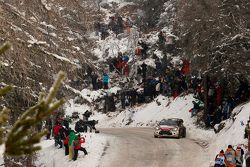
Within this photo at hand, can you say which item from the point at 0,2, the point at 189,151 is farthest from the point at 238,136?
the point at 0,2

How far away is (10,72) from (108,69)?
40.9 m

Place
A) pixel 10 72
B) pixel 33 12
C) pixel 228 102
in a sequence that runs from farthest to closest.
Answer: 1. pixel 228 102
2. pixel 33 12
3. pixel 10 72

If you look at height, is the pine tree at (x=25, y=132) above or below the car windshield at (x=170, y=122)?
above

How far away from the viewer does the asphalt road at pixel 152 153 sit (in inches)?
837

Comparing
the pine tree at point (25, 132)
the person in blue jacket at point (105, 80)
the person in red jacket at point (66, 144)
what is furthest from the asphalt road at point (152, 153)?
the pine tree at point (25, 132)

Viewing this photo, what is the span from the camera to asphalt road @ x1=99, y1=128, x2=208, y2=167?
69.7 ft

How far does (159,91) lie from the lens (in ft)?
137

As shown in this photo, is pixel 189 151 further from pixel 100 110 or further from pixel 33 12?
pixel 100 110

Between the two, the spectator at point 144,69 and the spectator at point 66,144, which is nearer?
the spectator at point 66,144

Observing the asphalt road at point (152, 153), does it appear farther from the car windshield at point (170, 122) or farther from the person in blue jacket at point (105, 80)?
the person in blue jacket at point (105, 80)

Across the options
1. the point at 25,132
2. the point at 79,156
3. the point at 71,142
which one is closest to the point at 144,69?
the point at 79,156

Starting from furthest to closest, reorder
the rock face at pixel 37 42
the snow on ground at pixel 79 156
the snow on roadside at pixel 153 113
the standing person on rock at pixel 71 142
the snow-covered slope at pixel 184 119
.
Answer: the snow on roadside at pixel 153 113 → the snow-covered slope at pixel 184 119 → the standing person on rock at pixel 71 142 → the snow on ground at pixel 79 156 → the rock face at pixel 37 42

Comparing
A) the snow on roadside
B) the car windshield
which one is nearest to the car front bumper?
the car windshield

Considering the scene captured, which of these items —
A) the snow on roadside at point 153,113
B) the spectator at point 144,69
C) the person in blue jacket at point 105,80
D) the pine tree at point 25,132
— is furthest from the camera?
the spectator at point 144,69
